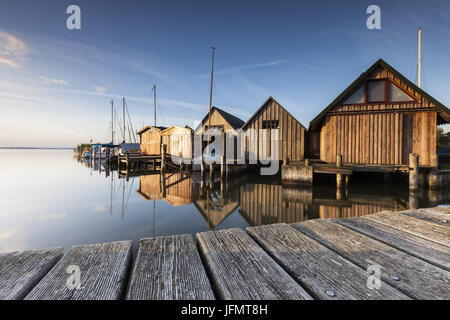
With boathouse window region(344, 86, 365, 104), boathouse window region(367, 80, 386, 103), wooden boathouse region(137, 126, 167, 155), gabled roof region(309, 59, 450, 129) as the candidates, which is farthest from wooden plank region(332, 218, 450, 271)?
wooden boathouse region(137, 126, 167, 155)

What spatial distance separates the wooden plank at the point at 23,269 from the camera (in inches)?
54.7

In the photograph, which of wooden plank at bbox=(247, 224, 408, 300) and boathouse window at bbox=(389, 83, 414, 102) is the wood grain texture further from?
boathouse window at bbox=(389, 83, 414, 102)

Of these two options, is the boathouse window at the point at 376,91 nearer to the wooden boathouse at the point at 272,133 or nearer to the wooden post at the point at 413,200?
the wooden boathouse at the point at 272,133

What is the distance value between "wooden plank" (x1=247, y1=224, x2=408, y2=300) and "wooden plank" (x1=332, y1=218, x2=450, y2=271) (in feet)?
2.64

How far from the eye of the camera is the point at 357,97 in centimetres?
1338

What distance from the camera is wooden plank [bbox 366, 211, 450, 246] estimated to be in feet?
7.84

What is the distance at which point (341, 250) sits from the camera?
2.02 metres

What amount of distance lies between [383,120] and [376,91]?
6.23ft

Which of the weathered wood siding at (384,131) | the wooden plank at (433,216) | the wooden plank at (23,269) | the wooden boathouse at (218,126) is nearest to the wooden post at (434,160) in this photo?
the weathered wood siding at (384,131)

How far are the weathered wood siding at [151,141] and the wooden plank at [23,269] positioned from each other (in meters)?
28.8

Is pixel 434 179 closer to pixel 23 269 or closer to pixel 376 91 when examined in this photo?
pixel 376 91
